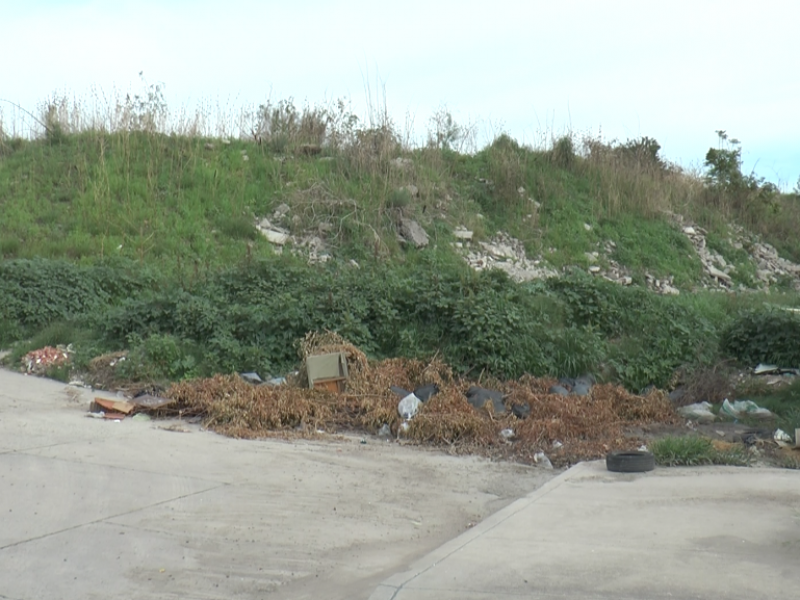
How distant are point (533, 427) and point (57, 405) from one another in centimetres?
513

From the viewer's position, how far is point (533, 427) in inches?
358

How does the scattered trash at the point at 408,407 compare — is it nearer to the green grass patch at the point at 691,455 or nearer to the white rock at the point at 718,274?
the green grass patch at the point at 691,455

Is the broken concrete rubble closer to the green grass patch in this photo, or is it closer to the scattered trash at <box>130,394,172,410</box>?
the scattered trash at <box>130,394,172,410</box>

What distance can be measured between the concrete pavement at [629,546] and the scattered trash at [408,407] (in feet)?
9.00

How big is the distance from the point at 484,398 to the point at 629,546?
16.1 ft

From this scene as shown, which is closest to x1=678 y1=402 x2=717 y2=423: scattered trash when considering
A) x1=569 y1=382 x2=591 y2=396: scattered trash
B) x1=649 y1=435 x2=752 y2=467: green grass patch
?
x1=569 y1=382 x2=591 y2=396: scattered trash

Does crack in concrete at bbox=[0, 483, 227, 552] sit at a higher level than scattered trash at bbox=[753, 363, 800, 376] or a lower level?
lower

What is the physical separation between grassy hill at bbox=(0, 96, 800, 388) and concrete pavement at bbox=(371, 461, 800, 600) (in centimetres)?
459

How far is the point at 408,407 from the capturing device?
31.7 feet

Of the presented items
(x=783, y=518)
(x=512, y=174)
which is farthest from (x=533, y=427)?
(x=512, y=174)

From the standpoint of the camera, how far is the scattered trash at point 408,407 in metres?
9.57

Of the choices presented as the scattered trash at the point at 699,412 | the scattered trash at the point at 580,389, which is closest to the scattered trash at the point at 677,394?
the scattered trash at the point at 699,412

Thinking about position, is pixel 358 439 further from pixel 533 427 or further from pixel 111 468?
pixel 111 468

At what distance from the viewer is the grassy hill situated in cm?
1184
